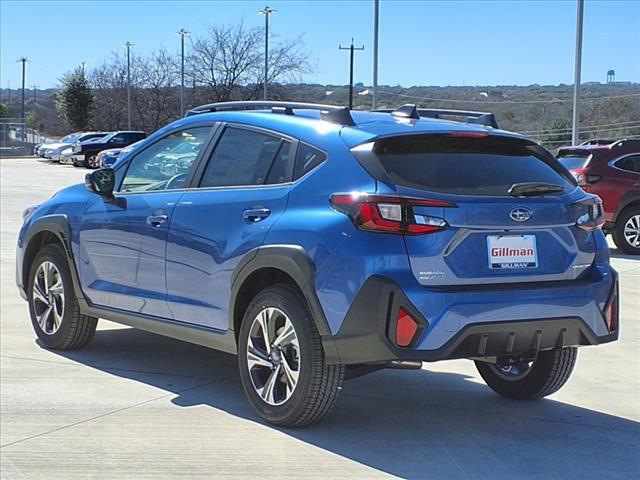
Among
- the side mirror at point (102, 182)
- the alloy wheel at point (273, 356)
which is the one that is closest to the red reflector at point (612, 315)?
the alloy wheel at point (273, 356)

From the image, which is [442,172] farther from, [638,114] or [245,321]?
[638,114]

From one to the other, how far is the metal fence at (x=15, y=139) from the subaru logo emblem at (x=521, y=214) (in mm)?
55948

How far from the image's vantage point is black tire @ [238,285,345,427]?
181 inches

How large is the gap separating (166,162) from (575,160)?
9492 mm

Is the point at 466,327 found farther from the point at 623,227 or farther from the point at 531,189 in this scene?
the point at 623,227

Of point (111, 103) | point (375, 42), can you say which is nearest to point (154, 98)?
point (111, 103)

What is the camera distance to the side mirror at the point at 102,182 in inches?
247

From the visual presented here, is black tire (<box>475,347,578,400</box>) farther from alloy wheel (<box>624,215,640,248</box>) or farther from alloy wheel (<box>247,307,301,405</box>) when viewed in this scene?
alloy wheel (<box>624,215,640,248</box>)

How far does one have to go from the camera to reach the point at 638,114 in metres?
48.6

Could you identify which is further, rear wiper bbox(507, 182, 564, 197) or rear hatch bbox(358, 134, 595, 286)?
rear wiper bbox(507, 182, 564, 197)

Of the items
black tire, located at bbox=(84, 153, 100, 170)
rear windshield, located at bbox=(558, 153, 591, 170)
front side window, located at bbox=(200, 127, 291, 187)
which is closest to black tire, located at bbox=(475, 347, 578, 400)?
front side window, located at bbox=(200, 127, 291, 187)

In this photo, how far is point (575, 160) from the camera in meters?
14.0

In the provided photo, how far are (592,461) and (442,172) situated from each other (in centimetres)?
169

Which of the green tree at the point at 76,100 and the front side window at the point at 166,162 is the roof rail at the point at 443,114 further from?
the green tree at the point at 76,100
